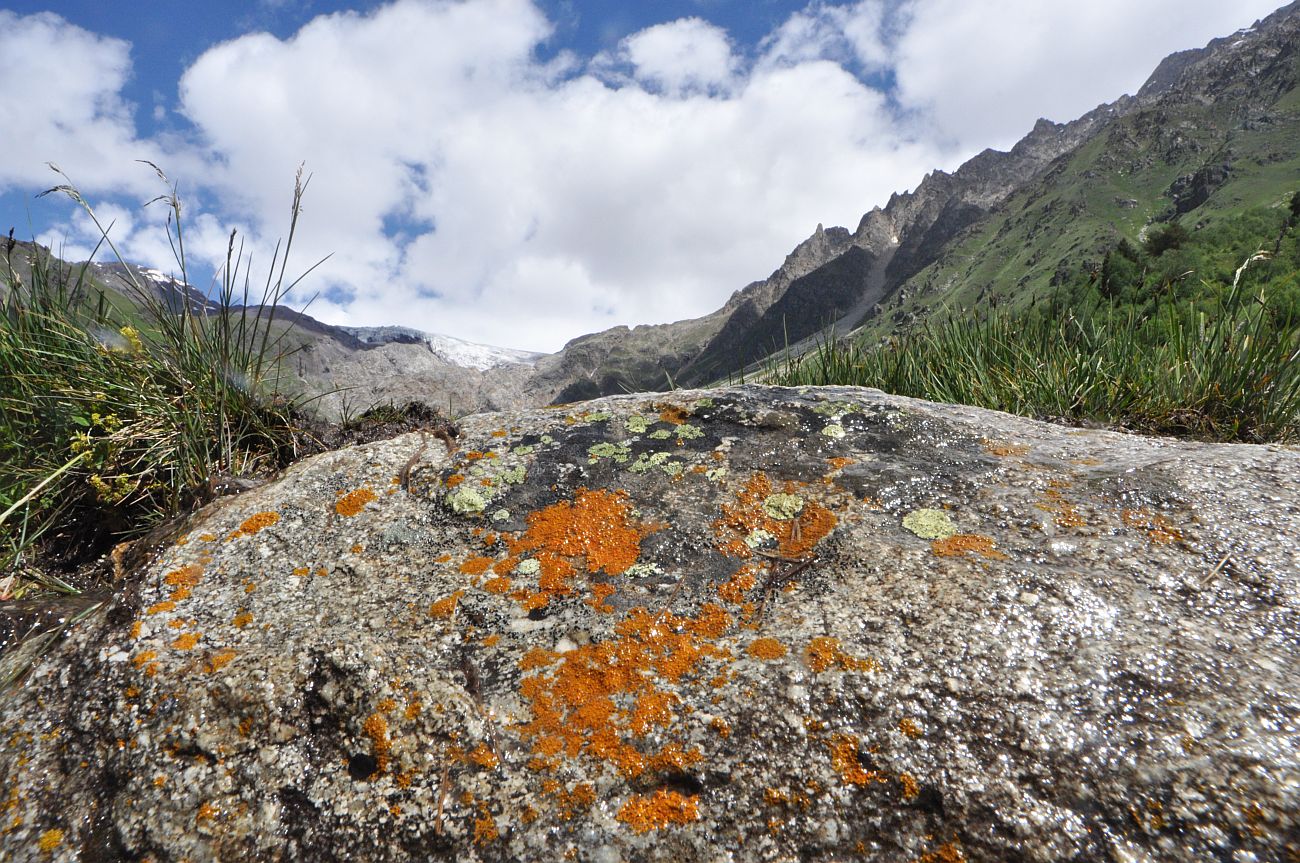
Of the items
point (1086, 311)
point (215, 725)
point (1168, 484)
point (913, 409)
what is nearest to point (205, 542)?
point (215, 725)

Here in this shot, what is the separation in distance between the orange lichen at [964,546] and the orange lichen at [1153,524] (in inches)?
23.5

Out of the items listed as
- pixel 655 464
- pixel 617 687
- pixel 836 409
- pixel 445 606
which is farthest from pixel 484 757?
pixel 836 409

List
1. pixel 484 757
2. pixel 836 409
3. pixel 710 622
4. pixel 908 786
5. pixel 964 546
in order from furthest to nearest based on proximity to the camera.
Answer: pixel 836 409, pixel 964 546, pixel 710 622, pixel 484 757, pixel 908 786

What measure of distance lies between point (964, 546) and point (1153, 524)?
0.78m

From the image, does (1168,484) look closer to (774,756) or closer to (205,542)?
(774,756)

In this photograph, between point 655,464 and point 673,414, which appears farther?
point 673,414

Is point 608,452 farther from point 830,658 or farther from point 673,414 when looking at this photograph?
point 830,658

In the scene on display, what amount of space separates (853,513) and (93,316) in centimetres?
551

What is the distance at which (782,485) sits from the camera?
133 inches

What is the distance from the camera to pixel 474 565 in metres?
2.94

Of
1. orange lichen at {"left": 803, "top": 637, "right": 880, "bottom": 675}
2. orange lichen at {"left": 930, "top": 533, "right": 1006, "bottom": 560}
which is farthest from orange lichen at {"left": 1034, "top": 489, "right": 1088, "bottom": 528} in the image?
orange lichen at {"left": 803, "top": 637, "right": 880, "bottom": 675}

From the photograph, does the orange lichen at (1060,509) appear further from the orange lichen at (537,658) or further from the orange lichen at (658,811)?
the orange lichen at (537,658)

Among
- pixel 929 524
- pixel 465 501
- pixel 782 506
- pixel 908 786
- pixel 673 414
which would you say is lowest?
pixel 908 786

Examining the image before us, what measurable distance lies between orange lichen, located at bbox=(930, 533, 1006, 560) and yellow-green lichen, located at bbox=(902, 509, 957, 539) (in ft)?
0.15
